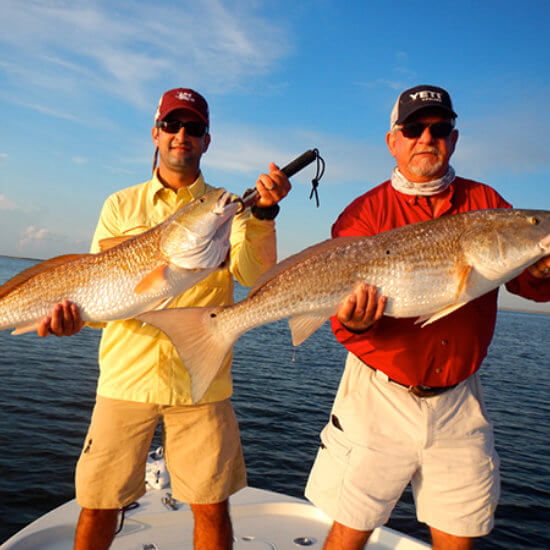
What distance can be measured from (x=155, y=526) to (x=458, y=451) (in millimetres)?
3152

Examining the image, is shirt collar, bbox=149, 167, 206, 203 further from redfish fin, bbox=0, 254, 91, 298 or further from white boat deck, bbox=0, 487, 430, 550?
white boat deck, bbox=0, 487, 430, 550

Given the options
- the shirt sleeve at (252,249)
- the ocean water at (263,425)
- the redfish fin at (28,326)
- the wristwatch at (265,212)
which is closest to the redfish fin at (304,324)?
the shirt sleeve at (252,249)

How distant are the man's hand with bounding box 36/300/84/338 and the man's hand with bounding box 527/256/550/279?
3076 mm

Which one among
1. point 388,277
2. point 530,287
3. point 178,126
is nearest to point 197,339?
point 388,277

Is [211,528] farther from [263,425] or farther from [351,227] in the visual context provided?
[263,425]

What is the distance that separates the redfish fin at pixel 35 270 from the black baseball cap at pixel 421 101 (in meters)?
2.53

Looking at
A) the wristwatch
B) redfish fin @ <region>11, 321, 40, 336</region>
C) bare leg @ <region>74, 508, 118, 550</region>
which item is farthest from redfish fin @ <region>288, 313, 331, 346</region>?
bare leg @ <region>74, 508, 118, 550</region>

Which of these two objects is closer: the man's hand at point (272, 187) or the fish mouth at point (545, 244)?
the fish mouth at point (545, 244)

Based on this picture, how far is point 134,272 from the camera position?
3188mm

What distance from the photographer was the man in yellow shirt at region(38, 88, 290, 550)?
3332 millimetres

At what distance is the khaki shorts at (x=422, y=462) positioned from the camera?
3.05 meters

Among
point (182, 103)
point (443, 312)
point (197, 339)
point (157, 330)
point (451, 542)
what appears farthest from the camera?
point (182, 103)

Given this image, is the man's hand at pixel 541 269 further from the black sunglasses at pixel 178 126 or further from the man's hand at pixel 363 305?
the black sunglasses at pixel 178 126

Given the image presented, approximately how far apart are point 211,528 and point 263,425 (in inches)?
330
